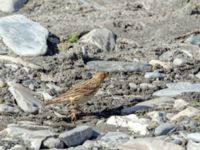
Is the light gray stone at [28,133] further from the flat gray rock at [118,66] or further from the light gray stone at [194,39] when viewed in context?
the light gray stone at [194,39]

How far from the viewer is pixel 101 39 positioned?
14133 millimetres

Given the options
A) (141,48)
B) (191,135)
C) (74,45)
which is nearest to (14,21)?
(74,45)

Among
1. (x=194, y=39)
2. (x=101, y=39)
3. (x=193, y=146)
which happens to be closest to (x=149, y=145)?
(x=193, y=146)

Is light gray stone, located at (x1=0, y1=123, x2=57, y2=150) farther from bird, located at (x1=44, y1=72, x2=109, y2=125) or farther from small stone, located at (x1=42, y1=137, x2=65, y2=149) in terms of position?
bird, located at (x1=44, y1=72, x2=109, y2=125)

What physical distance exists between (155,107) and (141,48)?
10.00ft

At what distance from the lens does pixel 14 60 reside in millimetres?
12930

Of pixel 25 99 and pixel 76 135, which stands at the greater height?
pixel 76 135

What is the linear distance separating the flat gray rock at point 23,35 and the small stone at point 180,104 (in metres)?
2.71

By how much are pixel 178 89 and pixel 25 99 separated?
2.28 metres

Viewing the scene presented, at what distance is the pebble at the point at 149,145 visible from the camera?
9516 mm

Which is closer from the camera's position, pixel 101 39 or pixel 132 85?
pixel 132 85

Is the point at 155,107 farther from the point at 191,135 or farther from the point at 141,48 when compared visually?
→ the point at 141,48

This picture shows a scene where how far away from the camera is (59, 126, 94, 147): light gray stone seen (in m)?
9.74

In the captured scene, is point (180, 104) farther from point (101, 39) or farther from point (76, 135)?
point (101, 39)
